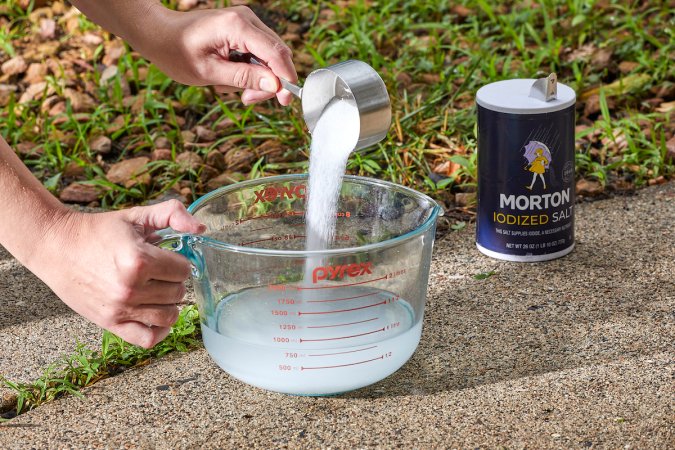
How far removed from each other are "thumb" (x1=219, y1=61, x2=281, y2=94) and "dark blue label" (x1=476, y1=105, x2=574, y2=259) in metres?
0.63

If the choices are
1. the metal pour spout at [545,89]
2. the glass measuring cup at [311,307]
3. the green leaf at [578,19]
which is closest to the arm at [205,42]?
the glass measuring cup at [311,307]

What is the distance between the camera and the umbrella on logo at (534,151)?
101 inches

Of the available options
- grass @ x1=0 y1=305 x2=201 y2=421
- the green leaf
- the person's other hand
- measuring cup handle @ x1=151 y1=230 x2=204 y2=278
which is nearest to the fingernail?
the person's other hand

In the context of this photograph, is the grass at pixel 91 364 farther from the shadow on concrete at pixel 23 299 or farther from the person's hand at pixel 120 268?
the person's hand at pixel 120 268

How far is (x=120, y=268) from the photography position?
5.81 feet

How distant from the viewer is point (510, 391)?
6.87 feet

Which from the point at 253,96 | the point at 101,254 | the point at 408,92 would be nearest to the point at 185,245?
the point at 101,254

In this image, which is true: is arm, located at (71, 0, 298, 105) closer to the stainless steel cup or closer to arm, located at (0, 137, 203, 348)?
the stainless steel cup

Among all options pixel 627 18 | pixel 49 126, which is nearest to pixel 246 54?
pixel 49 126

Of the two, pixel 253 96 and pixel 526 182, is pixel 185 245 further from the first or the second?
pixel 526 182

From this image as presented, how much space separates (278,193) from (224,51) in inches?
13.5

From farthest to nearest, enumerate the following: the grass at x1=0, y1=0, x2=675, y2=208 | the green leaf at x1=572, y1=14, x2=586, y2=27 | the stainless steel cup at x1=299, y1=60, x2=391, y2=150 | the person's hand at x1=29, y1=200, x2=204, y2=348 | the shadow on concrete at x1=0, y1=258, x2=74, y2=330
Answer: the green leaf at x1=572, y1=14, x2=586, y2=27 → the grass at x1=0, y1=0, x2=675, y2=208 → the shadow on concrete at x1=0, y1=258, x2=74, y2=330 → the stainless steel cup at x1=299, y1=60, x2=391, y2=150 → the person's hand at x1=29, y1=200, x2=204, y2=348

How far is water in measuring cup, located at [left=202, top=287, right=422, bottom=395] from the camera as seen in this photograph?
6.47ft

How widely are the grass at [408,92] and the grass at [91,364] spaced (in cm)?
83
